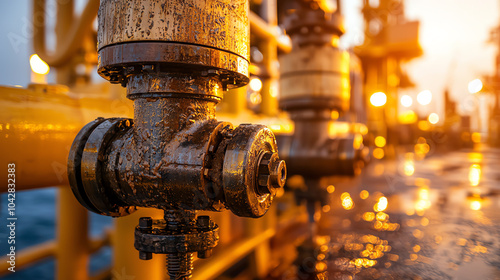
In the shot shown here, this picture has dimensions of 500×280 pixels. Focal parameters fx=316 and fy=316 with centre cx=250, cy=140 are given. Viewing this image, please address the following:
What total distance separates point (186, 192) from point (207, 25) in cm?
41

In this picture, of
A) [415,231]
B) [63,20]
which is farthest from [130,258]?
[415,231]

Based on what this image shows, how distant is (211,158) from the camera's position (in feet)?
2.59

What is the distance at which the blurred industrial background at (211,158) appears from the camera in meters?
0.77

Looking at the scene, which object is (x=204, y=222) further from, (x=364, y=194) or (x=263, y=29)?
(x=364, y=194)

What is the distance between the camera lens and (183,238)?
2.63ft

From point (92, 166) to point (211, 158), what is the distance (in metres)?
0.30

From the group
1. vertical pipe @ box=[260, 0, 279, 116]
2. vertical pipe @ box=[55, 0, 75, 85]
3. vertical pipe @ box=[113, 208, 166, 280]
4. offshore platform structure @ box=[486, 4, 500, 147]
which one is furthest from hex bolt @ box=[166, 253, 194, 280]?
offshore platform structure @ box=[486, 4, 500, 147]

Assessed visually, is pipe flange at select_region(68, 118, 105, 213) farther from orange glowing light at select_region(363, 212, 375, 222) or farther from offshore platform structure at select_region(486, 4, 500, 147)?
offshore platform structure at select_region(486, 4, 500, 147)

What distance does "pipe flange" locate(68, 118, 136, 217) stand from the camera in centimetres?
80

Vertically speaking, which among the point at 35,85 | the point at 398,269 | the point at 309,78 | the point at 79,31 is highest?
the point at 79,31

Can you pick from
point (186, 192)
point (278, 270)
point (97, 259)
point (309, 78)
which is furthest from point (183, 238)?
point (97, 259)

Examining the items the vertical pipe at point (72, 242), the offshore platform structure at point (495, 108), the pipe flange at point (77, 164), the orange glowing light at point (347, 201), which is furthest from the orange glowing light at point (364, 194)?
the offshore platform structure at point (495, 108)

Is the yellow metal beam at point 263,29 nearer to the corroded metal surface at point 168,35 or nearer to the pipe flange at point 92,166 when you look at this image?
the corroded metal surface at point 168,35

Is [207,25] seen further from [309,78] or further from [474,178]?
[474,178]
